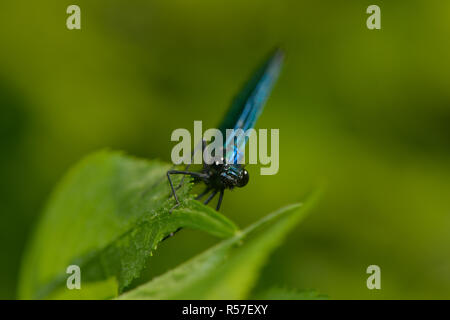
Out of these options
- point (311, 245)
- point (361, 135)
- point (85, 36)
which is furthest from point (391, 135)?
point (85, 36)

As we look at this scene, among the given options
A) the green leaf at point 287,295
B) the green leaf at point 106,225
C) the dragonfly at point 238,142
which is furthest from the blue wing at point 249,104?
the green leaf at point 287,295

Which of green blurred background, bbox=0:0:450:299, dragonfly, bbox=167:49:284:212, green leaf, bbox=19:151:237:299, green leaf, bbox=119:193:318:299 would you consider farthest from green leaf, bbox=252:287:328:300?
green blurred background, bbox=0:0:450:299

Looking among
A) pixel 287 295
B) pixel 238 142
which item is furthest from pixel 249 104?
pixel 287 295

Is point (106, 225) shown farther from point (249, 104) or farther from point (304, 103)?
point (304, 103)

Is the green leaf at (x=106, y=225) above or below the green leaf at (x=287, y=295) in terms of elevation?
above

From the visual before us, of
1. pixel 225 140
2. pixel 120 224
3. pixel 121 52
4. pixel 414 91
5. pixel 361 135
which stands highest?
pixel 121 52

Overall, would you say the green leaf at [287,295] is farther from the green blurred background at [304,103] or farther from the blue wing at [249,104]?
the green blurred background at [304,103]
